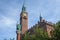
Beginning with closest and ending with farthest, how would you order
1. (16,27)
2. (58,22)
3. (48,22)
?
(58,22) → (48,22) → (16,27)

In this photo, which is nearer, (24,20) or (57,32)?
(57,32)

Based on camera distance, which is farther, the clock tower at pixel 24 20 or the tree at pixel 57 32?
the clock tower at pixel 24 20

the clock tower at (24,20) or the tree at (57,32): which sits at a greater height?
the clock tower at (24,20)

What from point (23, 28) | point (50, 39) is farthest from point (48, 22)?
point (50, 39)

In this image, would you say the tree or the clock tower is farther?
the clock tower

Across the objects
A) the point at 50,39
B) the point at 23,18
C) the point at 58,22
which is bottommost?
the point at 50,39

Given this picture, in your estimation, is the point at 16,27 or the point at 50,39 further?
the point at 16,27

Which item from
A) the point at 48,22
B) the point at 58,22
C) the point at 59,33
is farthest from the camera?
the point at 48,22

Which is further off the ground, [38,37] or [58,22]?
[58,22]

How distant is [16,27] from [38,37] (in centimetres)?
2185

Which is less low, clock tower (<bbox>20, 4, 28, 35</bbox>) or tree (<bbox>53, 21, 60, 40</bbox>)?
clock tower (<bbox>20, 4, 28, 35</bbox>)

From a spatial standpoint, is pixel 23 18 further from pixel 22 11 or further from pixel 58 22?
pixel 58 22

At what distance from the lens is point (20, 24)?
59.3 metres

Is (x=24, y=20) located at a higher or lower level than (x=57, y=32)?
higher
